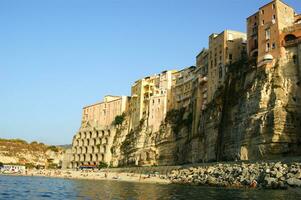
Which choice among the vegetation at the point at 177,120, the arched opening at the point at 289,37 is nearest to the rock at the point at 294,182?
the arched opening at the point at 289,37

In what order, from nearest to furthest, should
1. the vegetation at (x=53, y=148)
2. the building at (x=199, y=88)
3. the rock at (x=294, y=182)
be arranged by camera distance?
the rock at (x=294, y=182) < the building at (x=199, y=88) < the vegetation at (x=53, y=148)

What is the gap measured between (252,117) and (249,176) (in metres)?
13.8

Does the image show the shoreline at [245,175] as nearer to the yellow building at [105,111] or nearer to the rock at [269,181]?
the rock at [269,181]

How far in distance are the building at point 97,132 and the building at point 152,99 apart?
778 centimetres

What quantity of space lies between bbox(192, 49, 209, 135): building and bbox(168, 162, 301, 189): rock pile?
23.6 meters

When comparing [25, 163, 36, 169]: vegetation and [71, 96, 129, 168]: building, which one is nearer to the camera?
[71, 96, 129, 168]: building

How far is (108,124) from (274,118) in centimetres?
7105

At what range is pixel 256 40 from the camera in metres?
65.1

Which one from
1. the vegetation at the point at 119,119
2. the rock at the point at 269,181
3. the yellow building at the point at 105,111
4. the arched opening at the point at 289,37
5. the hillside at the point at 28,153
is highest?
the arched opening at the point at 289,37

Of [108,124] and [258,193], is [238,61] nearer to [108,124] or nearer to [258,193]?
[258,193]

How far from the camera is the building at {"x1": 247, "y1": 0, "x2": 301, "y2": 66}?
190ft

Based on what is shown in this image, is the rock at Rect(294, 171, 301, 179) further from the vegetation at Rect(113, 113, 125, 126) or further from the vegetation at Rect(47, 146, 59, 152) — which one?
the vegetation at Rect(47, 146, 59, 152)

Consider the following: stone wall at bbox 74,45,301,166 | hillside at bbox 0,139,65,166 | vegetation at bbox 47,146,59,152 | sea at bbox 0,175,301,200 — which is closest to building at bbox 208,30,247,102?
stone wall at bbox 74,45,301,166

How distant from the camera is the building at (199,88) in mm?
Result: 78750
